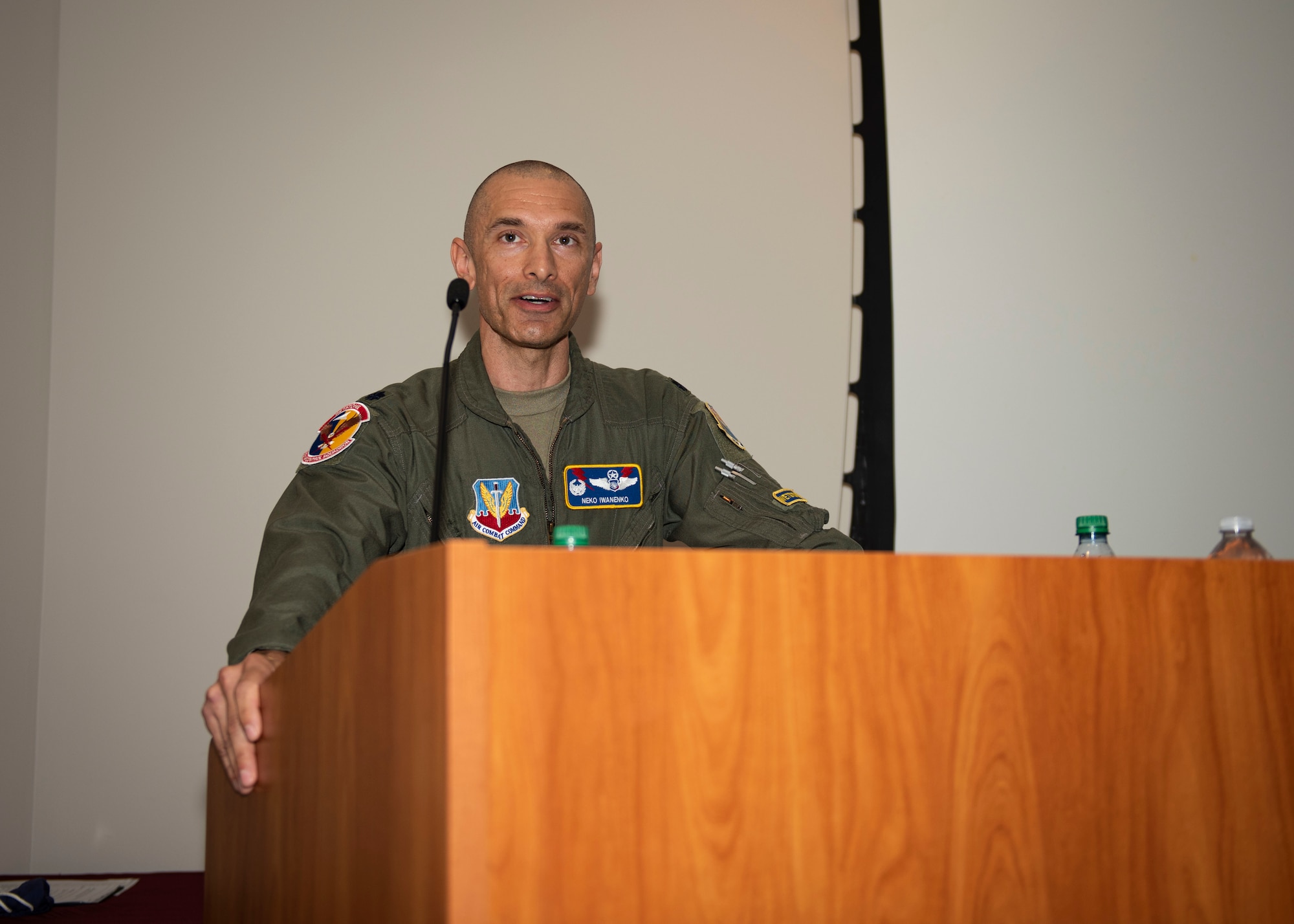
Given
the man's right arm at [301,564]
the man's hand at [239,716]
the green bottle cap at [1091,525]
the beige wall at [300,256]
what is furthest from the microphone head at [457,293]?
the beige wall at [300,256]

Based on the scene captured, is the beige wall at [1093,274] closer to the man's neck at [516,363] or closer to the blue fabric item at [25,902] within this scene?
the man's neck at [516,363]

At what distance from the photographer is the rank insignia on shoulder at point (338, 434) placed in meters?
1.66

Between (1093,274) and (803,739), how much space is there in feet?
5.78

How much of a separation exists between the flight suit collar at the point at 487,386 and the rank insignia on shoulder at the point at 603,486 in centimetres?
11

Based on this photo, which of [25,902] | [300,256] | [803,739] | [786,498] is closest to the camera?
[803,739]

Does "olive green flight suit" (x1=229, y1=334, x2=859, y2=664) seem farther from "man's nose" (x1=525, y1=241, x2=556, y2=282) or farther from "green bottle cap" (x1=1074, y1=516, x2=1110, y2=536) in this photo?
"green bottle cap" (x1=1074, y1=516, x2=1110, y2=536)

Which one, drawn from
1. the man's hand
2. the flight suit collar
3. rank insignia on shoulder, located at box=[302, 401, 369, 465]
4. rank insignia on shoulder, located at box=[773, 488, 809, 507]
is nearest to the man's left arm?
rank insignia on shoulder, located at box=[773, 488, 809, 507]

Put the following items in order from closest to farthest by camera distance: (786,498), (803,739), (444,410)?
(803,739), (444,410), (786,498)

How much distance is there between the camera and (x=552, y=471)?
73.5 inches

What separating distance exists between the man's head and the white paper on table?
1.24 m

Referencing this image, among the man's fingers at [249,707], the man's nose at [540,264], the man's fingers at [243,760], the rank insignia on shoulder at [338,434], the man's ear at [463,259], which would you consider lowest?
the man's fingers at [243,760]

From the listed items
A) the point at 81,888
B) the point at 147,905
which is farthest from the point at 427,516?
the point at 81,888

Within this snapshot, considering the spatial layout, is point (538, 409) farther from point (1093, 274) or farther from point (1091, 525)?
point (1093, 274)

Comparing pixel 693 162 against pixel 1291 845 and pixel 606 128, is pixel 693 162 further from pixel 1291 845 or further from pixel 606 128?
pixel 1291 845
